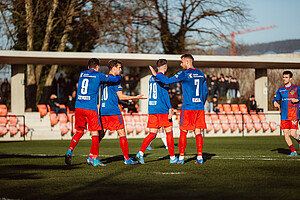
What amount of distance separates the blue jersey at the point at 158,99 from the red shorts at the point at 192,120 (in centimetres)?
49

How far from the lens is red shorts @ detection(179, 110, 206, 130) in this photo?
8.68 meters

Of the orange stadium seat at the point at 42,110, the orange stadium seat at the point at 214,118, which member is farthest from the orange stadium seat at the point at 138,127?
the orange stadium seat at the point at 42,110

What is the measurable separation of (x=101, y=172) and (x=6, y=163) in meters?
2.81

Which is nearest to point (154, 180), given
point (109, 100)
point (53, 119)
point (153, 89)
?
point (109, 100)

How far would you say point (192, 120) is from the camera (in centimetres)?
870

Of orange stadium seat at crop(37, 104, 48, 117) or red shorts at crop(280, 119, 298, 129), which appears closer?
red shorts at crop(280, 119, 298, 129)

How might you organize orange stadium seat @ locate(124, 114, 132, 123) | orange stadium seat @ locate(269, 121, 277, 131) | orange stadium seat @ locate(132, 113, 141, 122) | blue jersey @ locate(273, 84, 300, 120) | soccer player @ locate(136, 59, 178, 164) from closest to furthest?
soccer player @ locate(136, 59, 178, 164), blue jersey @ locate(273, 84, 300, 120), orange stadium seat @ locate(124, 114, 132, 123), orange stadium seat @ locate(132, 113, 141, 122), orange stadium seat @ locate(269, 121, 277, 131)

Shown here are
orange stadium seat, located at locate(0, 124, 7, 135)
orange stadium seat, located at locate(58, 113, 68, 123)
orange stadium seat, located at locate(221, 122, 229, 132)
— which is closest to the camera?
orange stadium seat, located at locate(0, 124, 7, 135)

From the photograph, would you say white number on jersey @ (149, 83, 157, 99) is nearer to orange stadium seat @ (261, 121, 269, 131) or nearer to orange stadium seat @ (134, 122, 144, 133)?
orange stadium seat @ (134, 122, 144, 133)

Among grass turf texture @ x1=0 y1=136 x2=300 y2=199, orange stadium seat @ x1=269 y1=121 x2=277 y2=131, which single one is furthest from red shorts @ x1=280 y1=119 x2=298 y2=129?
orange stadium seat @ x1=269 y1=121 x2=277 y2=131

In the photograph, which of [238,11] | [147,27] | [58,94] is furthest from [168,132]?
[238,11]

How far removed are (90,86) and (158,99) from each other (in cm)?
140

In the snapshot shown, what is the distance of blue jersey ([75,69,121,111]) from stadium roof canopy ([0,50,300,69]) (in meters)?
12.4

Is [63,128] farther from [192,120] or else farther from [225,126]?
[192,120]
